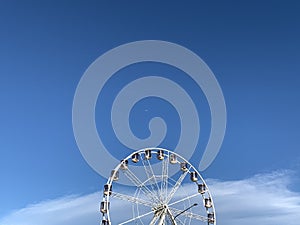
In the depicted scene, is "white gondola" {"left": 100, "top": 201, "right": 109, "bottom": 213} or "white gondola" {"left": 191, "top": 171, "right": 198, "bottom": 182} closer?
"white gondola" {"left": 100, "top": 201, "right": 109, "bottom": 213}

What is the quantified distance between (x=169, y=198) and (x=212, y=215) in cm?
670

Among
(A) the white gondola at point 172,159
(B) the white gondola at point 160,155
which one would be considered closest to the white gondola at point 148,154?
(B) the white gondola at point 160,155

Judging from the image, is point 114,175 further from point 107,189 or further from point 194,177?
point 194,177

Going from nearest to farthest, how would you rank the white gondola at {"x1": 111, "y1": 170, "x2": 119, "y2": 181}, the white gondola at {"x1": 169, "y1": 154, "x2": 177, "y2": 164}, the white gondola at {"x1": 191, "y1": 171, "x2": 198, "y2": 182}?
the white gondola at {"x1": 111, "y1": 170, "x2": 119, "y2": 181}, the white gondola at {"x1": 169, "y1": 154, "x2": 177, "y2": 164}, the white gondola at {"x1": 191, "y1": 171, "x2": 198, "y2": 182}

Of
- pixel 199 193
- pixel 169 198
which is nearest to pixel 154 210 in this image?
pixel 169 198

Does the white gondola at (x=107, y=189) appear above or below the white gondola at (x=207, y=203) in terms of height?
below

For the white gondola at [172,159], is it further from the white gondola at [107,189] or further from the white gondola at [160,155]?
the white gondola at [107,189]

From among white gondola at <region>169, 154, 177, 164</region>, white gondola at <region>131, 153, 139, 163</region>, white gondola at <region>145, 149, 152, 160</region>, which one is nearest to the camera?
white gondola at <region>131, 153, 139, 163</region>

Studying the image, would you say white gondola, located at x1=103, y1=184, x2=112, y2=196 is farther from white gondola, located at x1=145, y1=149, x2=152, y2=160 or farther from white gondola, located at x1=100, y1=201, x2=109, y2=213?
white gondola, located at x1=145, y1=149, x2=152, y2=160

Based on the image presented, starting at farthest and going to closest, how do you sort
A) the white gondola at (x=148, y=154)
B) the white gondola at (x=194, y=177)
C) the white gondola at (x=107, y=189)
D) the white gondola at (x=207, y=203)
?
the white gondola at (x=194, y=177) → the white gondola at (x=207, y=203) → the white gondola at (x=148, y=154) → the white gondola at (x=107, y=189)

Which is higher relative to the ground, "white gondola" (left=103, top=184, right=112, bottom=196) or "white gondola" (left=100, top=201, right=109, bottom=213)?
"white gondola" (left=103, top=184, right=112, bottom=196)

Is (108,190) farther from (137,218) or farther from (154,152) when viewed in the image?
(154,152)

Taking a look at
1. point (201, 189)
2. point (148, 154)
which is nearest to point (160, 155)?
point (148, 154)

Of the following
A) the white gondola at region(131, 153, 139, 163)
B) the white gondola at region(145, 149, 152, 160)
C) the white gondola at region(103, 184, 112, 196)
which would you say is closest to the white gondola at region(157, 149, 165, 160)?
the white gondola at region(145, 149, 152, 160)
